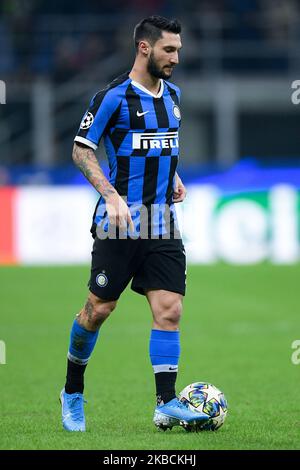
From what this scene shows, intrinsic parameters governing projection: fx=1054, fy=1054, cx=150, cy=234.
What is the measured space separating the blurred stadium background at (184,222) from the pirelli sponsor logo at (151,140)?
5.23ft

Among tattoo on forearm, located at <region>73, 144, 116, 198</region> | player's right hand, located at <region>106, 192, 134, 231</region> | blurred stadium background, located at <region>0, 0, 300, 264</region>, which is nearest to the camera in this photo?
player's right hand, located at <region>106, 192, 134, 231</region>

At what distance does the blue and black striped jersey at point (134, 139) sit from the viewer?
19.3ft

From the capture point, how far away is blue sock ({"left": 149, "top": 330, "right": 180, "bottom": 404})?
5.92 metres

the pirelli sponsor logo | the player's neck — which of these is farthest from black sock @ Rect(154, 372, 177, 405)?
the player's neck

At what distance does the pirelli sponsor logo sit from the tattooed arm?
0.26 m

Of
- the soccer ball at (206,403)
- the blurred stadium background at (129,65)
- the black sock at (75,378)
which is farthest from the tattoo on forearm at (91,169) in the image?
the blurred stadium background at (129,65)

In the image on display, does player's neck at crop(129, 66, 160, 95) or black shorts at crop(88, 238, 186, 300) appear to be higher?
player's neck at crop(129, 66, 160, 95)

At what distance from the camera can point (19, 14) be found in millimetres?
22688

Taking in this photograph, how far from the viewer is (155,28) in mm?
5938

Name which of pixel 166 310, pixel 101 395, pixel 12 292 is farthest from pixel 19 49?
pixel 166 310

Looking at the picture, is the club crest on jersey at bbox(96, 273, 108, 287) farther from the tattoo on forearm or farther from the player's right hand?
the tattoo on forearm

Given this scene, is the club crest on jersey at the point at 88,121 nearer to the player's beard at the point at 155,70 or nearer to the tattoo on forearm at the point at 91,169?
the tattoo on forearm at the point at 91,169

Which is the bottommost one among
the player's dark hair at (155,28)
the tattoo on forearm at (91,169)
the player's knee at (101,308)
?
the player's knee at (101,308)

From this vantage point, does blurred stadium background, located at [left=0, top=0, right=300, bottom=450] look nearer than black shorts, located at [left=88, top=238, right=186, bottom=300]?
No
